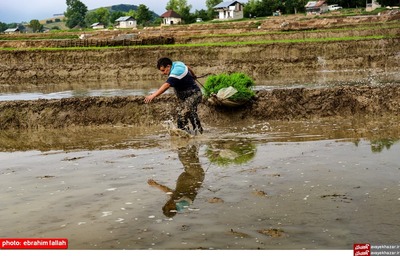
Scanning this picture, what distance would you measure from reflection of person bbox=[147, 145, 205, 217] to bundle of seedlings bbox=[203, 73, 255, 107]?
12.8ft

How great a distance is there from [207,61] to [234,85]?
56.7ft

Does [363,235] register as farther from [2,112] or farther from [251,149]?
[2,112]

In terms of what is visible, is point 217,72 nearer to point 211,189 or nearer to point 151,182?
point 151,182

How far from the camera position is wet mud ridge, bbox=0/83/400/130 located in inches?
592

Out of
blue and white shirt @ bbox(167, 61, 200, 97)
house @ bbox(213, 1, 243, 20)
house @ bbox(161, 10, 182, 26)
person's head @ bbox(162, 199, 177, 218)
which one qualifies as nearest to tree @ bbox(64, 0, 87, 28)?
house @ bbox(161, 10, 182, 26)

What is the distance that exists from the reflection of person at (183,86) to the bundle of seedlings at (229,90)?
1.92 m

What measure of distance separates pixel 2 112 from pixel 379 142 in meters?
9.94

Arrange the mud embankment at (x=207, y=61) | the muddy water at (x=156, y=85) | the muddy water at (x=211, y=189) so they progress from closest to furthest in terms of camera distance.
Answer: the muddy water at (x=211, y=189)
the muddy water at (x=156, y=85)
the mud embankment at (x=207, y=61)

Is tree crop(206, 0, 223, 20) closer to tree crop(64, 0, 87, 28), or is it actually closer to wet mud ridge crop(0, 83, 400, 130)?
tree crop(64, 0, 87, 28)

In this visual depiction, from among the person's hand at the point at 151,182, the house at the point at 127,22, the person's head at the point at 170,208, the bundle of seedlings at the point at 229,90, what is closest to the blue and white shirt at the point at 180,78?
the bundle of seedlings at the point at 229,90

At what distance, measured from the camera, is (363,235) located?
5.86m

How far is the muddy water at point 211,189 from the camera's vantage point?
19.9 ft

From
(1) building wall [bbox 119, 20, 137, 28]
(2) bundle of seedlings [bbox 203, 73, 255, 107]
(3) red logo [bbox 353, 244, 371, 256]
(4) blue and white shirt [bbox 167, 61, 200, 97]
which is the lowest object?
(3) red logo [bbox 353, 244, 371, 256]

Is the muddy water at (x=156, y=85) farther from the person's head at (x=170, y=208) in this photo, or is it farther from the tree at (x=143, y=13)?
the tree at (x=143, y=13)
